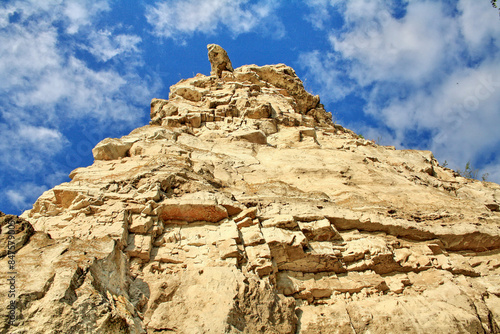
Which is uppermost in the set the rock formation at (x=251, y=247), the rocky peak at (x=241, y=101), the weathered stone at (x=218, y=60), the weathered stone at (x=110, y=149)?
the weathered stone at (x=218, y=60)

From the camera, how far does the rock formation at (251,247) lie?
470 cm

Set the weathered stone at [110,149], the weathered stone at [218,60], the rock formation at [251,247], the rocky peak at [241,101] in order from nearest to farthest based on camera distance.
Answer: the rock formation at [251,247], the weathered stone at [110,149], the rocky peak at [241,101], the weathered stone at [218,60]

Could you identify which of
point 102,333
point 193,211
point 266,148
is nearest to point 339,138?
point 266,148

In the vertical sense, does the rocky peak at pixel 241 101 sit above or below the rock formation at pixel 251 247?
above

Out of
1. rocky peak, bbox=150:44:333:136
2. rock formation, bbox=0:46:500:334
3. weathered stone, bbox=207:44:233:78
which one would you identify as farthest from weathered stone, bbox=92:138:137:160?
weathered stone, bbox=207:44:233:78

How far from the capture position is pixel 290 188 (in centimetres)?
938

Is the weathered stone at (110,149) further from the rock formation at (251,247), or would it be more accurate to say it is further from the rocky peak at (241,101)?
the rocky peak at (241,101)

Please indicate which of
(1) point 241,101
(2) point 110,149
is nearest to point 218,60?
(1) point 241,101

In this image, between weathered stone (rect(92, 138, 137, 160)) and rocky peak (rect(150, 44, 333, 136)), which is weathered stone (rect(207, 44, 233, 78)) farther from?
weathered stone (rect(92, 138, 137, 160))

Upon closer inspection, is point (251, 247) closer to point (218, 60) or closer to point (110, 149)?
point (110, 149)

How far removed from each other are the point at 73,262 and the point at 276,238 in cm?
392

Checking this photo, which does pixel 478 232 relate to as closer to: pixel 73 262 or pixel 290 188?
pixel 290 188

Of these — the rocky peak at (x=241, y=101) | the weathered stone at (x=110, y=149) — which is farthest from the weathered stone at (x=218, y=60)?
the weathered stone at (x=110, y=149)

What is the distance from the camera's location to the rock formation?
4.70m
